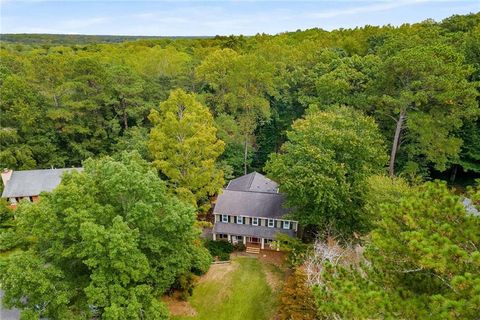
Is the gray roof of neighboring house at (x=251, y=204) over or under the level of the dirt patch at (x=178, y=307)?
over

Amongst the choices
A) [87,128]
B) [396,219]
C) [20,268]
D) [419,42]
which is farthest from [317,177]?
[87,128]

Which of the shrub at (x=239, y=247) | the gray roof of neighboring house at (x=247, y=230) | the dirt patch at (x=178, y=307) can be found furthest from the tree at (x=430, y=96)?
the dirt patch at (x=178, y=307)

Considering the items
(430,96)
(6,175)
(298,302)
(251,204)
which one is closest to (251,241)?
(251,204)

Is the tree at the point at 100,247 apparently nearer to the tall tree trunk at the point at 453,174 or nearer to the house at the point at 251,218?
the house at the point at 251,218

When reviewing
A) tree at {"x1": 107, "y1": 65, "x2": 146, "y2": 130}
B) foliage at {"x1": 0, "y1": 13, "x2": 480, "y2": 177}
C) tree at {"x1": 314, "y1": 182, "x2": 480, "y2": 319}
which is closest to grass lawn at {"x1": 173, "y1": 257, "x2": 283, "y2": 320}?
foliage at {"x1": 0, "y1": 13, "x2": 480, "y2": 177}

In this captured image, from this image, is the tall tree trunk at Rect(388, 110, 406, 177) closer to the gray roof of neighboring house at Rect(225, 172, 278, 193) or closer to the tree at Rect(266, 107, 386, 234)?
the tree at Rect(266, 107, 386, 234)
